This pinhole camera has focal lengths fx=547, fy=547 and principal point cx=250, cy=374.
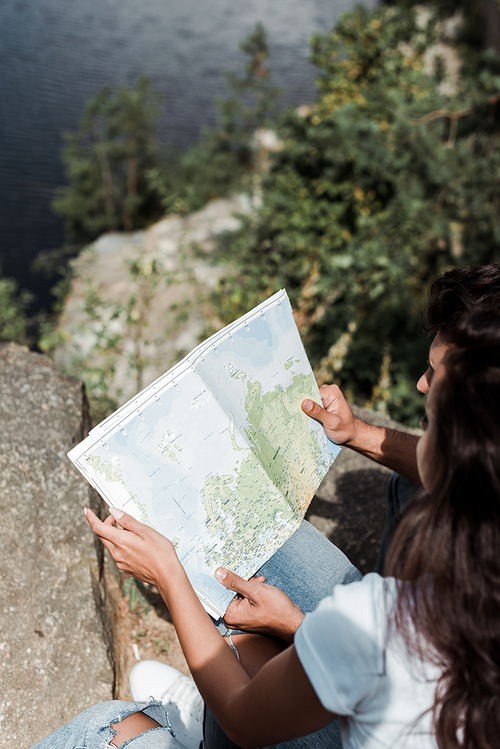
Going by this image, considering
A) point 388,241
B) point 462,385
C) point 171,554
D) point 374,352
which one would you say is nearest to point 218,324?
point 374,352

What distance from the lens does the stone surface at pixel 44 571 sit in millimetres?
1316

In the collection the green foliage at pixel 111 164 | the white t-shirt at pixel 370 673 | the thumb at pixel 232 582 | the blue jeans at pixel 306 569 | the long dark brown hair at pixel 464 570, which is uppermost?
the long dark brown hair at pixel 464 570

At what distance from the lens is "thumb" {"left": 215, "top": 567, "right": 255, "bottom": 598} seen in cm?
113

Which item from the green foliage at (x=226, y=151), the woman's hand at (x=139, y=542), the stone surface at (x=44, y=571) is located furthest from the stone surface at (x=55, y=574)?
the green foliage at (x=226, y=151)

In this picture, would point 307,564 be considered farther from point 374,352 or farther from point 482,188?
point 482,188

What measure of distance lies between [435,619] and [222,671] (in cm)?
42

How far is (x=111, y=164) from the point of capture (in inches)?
551

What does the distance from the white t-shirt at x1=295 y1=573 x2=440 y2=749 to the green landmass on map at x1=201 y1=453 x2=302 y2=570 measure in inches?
18.1

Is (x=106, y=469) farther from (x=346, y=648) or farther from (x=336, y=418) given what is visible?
(x=336, y=418)

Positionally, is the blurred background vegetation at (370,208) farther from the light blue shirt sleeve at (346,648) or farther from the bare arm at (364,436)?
the light blue shirt sleeve at (346,648)

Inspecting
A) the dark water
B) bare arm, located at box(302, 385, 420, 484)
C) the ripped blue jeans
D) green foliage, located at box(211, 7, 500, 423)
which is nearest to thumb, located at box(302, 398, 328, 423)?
bare arm, located at box(302, 385, 420, 484)

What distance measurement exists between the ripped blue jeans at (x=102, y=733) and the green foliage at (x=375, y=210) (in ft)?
8.29

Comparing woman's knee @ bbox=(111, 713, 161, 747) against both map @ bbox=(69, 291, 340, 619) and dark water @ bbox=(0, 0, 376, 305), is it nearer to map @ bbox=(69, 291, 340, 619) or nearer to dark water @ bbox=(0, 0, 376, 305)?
map @ bbox=(69, 291, 340, 619)

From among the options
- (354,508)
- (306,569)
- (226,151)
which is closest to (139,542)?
(306,569)
